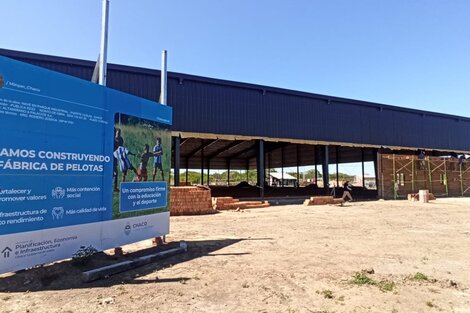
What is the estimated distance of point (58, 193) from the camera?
20.3 feet

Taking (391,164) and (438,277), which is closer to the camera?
(438,277)

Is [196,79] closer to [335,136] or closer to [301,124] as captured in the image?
[301,124]

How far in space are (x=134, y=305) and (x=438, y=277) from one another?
536cm

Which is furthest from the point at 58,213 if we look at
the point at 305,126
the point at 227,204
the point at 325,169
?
the point at 325,169

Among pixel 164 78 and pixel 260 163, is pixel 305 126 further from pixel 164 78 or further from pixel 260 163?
pixel 164 78

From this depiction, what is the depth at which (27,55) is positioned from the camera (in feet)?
56.0

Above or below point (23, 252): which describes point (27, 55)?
above

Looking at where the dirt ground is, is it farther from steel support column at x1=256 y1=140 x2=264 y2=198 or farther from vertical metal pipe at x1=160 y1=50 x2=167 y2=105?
steel support column at x1=256 y1=140 x2=264 y2=198

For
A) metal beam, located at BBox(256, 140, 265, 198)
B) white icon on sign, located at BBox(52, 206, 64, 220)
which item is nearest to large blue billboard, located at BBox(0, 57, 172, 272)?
white icon on sign, located at BBox(52, 206, 64, 220)

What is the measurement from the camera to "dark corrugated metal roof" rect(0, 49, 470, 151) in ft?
64.8

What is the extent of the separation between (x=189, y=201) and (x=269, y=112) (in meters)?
10.7

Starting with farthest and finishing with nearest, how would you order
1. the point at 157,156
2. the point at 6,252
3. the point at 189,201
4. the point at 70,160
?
1. the point at 189,201
2. the point at 157,156
3. the point at 70,160
4. the point at 6,252

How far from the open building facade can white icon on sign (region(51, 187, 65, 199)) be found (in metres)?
14.2

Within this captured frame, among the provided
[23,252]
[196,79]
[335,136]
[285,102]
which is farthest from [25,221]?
[335,136]
